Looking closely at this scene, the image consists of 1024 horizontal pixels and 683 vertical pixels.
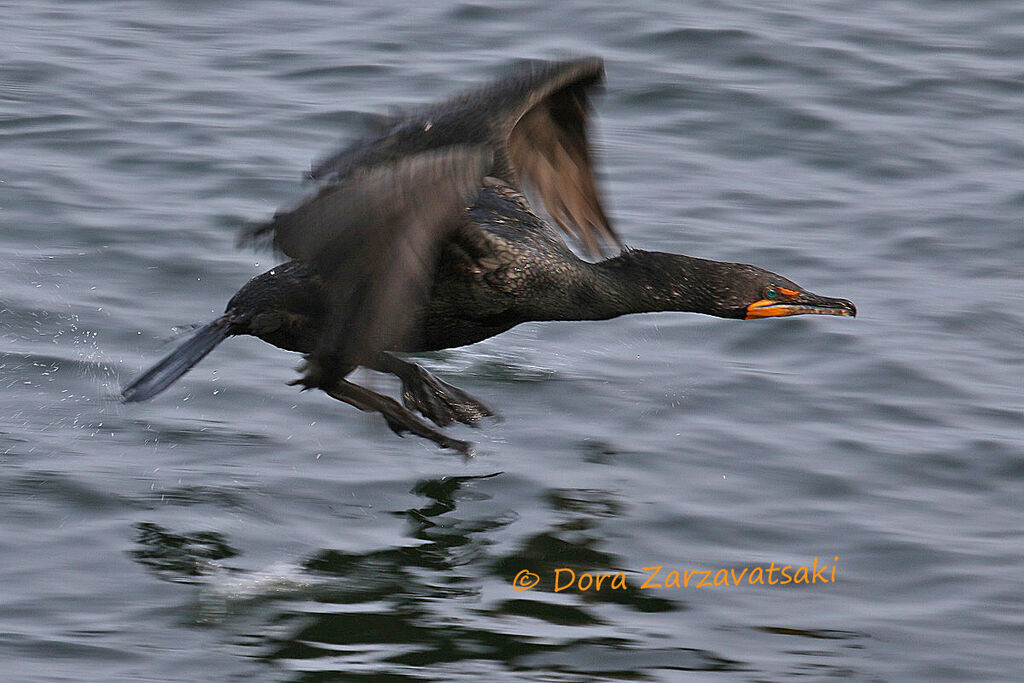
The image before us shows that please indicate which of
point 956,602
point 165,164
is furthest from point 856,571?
point 165,164

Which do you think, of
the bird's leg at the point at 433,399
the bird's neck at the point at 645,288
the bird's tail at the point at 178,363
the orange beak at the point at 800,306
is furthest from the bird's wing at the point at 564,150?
the bird's tail at the point at 178,363

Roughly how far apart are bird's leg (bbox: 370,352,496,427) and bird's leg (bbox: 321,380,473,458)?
0.55 feet

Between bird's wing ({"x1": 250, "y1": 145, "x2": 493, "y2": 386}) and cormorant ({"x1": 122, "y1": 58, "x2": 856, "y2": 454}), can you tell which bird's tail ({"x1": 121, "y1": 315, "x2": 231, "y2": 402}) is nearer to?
cormorant ({"x1": 122, "y1": 58, "x2": 856, "y2": 454})

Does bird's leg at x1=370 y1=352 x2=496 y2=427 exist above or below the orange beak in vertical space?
below

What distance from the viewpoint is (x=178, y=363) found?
504 centimetres

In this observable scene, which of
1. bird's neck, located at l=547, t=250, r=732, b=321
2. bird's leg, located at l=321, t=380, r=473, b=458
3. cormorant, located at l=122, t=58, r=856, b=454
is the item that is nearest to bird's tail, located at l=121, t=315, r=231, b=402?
cormorant, located at l=122, t=58, r=856, b=454

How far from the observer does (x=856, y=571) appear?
4617 millimetres

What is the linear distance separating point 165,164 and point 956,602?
4.56 metres

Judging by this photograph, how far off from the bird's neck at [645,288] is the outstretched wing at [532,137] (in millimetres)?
534

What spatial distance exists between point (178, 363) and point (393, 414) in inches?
27.6

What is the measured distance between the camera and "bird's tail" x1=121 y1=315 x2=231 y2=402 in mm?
4965

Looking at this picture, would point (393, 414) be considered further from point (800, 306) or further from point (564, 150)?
point (800, 306)

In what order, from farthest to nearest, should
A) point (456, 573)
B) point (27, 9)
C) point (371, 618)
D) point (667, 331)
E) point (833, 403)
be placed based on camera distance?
point (27, 9), point (667, 331), point (833, 403), point (456, 573), point (371, 618)

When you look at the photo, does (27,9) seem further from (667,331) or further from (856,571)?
(856,571)
